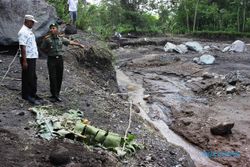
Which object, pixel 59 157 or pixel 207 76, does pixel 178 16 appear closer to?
pixel 207 76

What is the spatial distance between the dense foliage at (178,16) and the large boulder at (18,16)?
23394 mm

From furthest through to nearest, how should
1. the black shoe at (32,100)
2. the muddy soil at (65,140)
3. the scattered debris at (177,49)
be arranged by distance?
the scattered debris at (177,49) < the black shoe at (32,100) < the muddy soil at (65,140)

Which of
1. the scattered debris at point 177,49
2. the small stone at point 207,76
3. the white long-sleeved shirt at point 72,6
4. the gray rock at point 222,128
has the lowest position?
the gray rock at point 222,128

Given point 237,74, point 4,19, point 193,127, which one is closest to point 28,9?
point 4,19

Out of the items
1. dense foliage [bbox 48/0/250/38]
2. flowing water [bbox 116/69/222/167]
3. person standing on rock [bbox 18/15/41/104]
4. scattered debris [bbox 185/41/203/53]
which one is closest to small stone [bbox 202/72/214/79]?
flowing water [bbox 116/69/222/167]

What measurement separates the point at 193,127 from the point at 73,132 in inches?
243

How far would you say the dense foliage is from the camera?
4112cm

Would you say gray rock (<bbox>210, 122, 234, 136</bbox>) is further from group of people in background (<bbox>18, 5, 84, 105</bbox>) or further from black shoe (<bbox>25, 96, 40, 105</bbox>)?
black shoe (<bbox>25, 96, 40, 105</bbox>)

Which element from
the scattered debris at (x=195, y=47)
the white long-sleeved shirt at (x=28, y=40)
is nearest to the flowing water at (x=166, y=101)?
the white long-sleeved shirt at (x=28, y=40)

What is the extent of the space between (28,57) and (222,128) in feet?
20.3

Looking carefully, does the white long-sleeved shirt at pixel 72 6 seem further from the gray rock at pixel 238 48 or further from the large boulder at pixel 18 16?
the gray rock at pixel 238 48

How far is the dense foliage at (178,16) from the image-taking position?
135 feet

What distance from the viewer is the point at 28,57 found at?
9.57 m

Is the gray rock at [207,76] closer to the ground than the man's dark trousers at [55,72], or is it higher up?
closer to the ground
